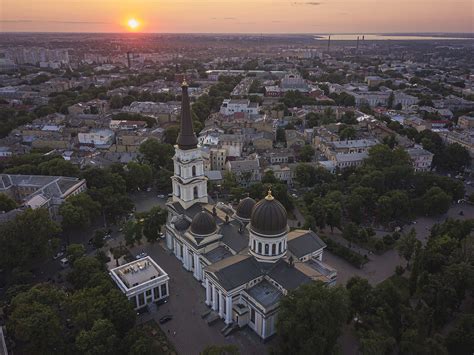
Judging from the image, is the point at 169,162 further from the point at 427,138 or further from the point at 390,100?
the point at 390,100

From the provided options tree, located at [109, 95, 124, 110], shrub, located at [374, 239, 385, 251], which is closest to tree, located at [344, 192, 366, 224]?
shrub, located at [374, 239, 385, 251]

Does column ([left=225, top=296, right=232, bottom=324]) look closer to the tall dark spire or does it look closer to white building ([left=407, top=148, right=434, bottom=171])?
the tall dark spire

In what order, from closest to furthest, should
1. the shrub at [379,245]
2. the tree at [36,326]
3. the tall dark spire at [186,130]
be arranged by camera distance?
the tree at [36,326] < the tall dark spire at [186,130] < the shrub at [379,245]

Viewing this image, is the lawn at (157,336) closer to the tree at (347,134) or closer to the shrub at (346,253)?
the shrub at (346,253)

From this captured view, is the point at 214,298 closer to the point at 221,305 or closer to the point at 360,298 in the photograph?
the point at 221,305

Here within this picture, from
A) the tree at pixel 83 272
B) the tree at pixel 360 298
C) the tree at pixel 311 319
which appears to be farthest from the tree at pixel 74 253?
the tree at pixel 360 298

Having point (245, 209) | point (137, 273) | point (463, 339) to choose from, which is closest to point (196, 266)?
point (137, 273)

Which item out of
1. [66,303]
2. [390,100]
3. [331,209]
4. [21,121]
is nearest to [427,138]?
[331,209]
